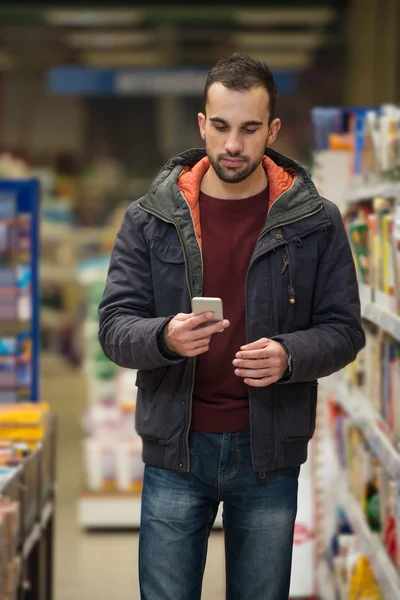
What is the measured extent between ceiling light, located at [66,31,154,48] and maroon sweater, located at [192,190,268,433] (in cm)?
1195

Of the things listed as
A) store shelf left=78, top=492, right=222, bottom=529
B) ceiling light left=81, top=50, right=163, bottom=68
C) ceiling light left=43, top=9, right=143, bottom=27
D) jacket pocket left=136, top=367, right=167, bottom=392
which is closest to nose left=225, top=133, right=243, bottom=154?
jacket pocket left=136, top=367, right=167, bottom=392

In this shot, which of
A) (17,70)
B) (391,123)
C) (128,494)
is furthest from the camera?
(17,70)

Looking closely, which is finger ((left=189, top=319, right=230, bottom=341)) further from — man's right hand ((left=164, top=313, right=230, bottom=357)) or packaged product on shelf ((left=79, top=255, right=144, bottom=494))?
packaged product on shelf ((left=79, top=255, right=144, bottom=494))

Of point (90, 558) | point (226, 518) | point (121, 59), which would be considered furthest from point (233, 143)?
point (121, 59)

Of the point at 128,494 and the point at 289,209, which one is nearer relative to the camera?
the point at 289,209

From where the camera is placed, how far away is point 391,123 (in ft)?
12.3

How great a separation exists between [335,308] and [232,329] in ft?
0.87

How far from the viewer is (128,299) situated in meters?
2.91

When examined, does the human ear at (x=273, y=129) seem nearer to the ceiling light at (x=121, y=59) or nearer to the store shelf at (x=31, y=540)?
the store shelf at (x=31, y=540)

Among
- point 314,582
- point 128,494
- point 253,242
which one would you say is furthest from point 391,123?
point 128,494

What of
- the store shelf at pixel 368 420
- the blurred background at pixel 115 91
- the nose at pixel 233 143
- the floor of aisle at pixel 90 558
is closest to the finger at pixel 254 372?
the nose at pixel 233 143

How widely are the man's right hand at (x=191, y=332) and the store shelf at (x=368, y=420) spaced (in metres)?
0.89

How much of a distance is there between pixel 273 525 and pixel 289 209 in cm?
79

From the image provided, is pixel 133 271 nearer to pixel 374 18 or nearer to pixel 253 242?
pixel 253 242
